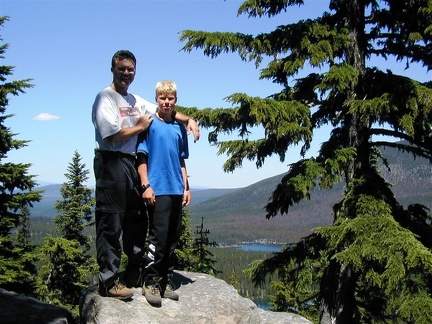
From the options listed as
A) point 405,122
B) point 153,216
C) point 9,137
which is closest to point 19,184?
point 9,137

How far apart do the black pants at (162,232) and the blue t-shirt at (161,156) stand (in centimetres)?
15

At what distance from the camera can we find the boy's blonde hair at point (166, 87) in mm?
5344

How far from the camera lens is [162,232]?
17.9 ft

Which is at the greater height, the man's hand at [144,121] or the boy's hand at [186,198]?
the man's hand at [144,121]

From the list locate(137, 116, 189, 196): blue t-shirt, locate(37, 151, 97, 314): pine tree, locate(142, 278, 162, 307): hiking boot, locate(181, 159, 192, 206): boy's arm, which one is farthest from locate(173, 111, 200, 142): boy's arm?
locate(37, 151, 97, 314): pine tree

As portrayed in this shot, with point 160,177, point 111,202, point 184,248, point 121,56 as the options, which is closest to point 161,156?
point 160,177

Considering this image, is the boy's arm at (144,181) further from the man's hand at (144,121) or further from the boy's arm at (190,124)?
the boy's arm at (190,124)

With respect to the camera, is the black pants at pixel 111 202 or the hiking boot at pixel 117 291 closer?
the black pants at pixel 111 202

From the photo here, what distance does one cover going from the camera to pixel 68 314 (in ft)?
18.6

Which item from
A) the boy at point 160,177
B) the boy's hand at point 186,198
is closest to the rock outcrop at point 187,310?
the boy at point 160,177

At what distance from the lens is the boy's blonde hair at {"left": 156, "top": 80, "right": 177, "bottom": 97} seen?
5.34 meters

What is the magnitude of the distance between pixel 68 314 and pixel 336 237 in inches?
193

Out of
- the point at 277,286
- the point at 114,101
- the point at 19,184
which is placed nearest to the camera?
the point at 114,101

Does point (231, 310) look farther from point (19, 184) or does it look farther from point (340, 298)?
point (19, 184)
